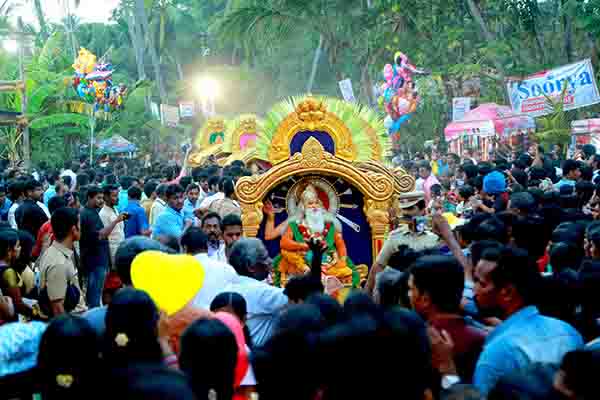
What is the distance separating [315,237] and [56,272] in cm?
307

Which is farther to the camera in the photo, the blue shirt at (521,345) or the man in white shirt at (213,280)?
the man in white shirt at (213,280)

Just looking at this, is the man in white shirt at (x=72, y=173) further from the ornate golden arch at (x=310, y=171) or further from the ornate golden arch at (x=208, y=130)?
the ornate golden arch at (x=310, y=171)

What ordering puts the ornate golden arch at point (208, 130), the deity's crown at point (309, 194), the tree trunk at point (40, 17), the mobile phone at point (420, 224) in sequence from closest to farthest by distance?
the mobile phone at point (420, 224), the deity's crown at point (309, 194), the ornate golden arch at point (208, 130), the tree trunk at point (40, 17)

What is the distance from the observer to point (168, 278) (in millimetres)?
4238

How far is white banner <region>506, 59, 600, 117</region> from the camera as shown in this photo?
1812cm

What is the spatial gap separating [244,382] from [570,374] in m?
1.83

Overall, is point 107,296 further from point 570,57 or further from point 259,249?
point 570,57

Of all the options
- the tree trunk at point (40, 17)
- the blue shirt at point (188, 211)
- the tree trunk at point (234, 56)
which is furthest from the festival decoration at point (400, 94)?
the tree trunk at point (40, 17)

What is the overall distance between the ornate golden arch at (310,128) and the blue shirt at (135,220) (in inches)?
73.2

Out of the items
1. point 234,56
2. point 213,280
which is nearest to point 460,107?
point 213,280

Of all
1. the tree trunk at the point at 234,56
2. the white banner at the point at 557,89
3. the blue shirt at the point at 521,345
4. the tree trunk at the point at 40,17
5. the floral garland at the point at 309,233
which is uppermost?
the tree trunk at the point at 40,17

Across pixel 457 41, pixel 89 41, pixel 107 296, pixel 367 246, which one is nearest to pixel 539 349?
pixel 107 296

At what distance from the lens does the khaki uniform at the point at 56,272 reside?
18.8 feet

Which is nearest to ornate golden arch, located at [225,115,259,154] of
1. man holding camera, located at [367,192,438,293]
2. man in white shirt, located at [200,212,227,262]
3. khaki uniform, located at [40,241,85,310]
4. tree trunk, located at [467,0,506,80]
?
tree trunk, located at [467,0,506,80]
